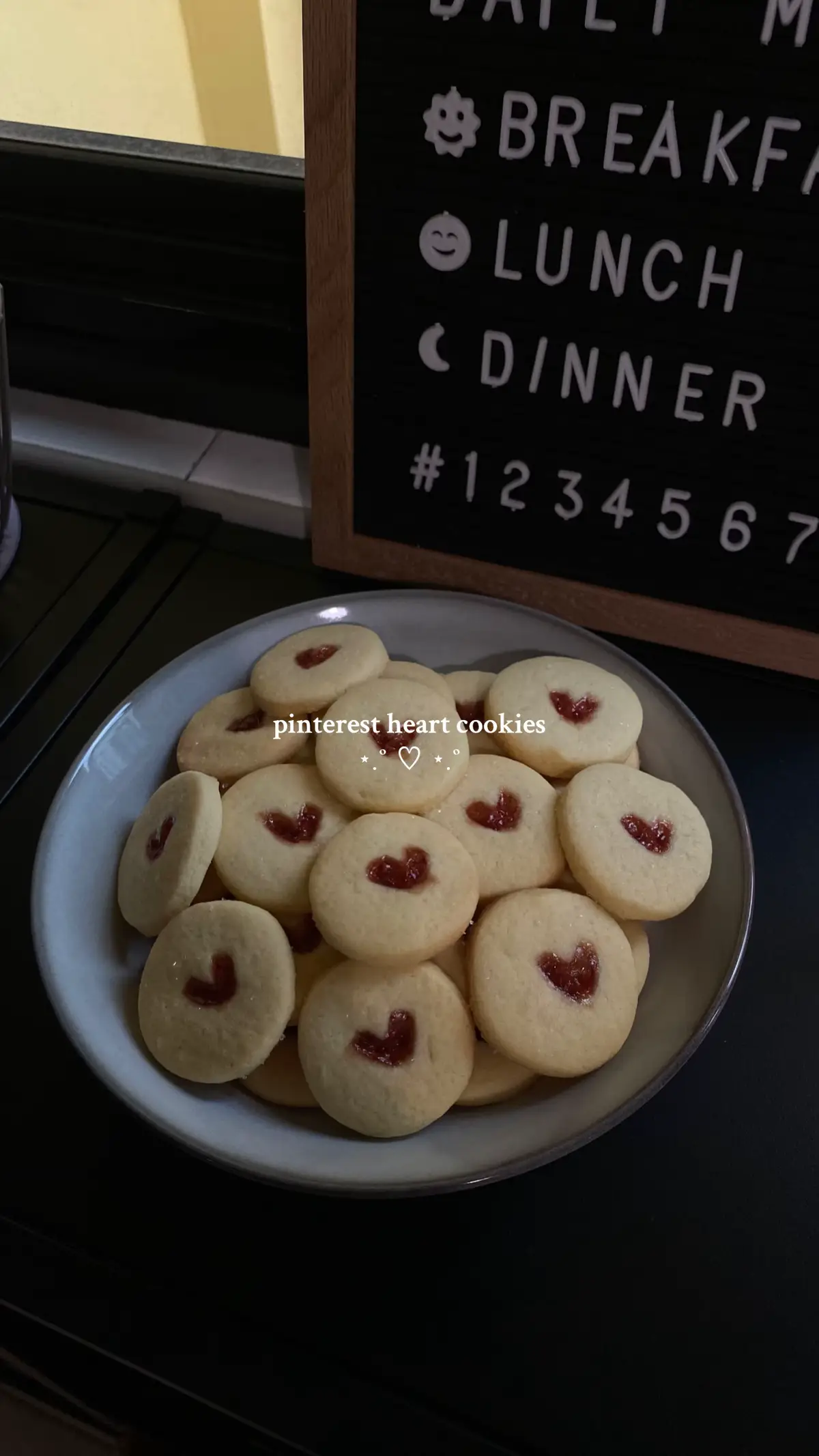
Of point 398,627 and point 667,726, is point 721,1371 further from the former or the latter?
point 398,627

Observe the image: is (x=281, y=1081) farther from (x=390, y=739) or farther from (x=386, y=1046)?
(x=390, y=739)

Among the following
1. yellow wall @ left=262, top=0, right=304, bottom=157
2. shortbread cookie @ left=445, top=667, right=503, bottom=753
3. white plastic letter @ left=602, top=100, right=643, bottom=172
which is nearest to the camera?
white plastic letter @ left=602, top=100, right=643, bottom=172

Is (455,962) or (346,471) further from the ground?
(346,471)

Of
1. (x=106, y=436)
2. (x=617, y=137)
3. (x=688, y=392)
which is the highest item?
(x=617, y=137)

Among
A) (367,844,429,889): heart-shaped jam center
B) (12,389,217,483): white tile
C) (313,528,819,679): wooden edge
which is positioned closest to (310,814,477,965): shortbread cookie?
(367,844,429,889): heart-shaped jam center

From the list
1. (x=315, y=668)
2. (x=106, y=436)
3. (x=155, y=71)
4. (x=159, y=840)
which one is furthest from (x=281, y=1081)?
(x=155, y=71)

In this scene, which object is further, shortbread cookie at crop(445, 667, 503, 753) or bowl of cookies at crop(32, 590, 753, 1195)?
shortbread cookie at crop(445, 667, 503, 753)

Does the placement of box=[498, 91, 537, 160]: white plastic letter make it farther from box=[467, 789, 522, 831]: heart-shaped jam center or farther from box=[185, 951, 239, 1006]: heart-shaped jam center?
box=[185, 951, 239, 1006]: heart-shaped jam center
